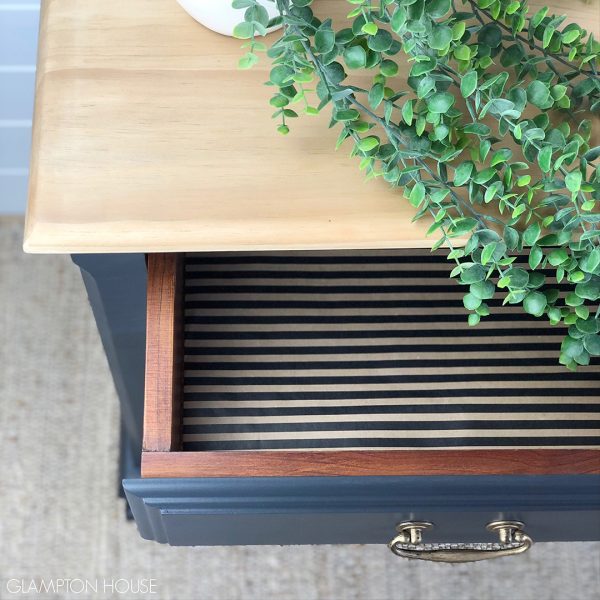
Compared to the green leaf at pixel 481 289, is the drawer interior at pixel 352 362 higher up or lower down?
higher up

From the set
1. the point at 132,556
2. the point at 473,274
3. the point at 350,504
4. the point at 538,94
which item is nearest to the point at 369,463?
the point at 350,504

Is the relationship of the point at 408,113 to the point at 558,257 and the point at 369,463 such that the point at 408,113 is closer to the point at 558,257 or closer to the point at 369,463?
the point at 558,257

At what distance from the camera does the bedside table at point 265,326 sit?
0.54 metres

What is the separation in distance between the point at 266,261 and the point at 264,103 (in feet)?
0.59

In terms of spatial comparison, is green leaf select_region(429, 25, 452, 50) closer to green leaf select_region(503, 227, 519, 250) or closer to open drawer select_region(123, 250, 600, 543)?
green leaf select_region(503, 227, 519, 250)

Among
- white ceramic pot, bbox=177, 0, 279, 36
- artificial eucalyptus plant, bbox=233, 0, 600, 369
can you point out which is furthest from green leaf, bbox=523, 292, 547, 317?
white ceramic pot, bbox=177, 0, 279, 36

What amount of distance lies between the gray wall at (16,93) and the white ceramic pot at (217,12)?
11.7 inches

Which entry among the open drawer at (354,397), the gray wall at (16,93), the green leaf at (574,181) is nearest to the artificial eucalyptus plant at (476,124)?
the green leaf at (574,181)

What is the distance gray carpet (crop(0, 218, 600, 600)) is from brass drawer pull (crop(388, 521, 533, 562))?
292mm

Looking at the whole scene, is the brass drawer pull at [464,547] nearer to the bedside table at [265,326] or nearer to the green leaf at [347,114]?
the bedside table at [265,326]

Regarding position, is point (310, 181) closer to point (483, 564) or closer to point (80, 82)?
point (80, 82)

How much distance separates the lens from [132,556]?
951 millimetres

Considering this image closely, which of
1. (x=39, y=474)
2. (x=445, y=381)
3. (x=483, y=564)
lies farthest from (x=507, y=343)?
(x=39, y=474)

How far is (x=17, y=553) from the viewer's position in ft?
3.11
